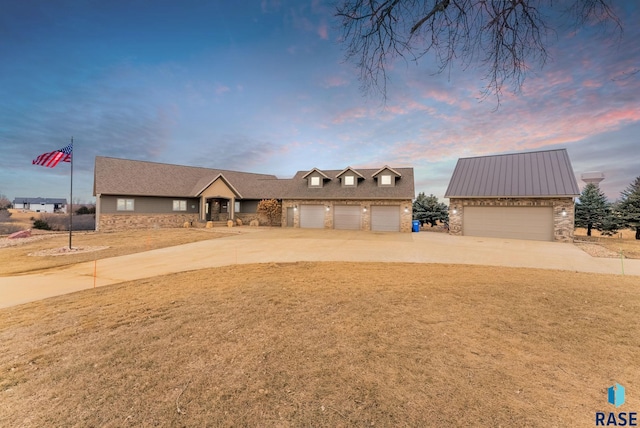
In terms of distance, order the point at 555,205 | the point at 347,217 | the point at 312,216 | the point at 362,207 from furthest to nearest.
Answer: the point at 312,216 < the point at 347,217 < the point at 362,207 < the point at 555,205

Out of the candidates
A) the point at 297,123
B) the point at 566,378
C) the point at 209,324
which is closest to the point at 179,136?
the point at 297,123

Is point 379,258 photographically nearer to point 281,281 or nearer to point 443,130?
point 281,281

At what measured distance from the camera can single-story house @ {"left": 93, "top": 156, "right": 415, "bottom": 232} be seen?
24.1 metres

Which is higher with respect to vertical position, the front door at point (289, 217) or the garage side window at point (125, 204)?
the garage side window at point (125, 204)

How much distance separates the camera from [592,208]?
24.0 metres

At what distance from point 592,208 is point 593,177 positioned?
18.5ft

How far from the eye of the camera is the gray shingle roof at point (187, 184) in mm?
24375

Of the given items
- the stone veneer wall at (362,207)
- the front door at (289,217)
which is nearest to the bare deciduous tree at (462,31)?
the stone veneer wall at (362,207)

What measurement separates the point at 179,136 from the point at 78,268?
2330 centimetres

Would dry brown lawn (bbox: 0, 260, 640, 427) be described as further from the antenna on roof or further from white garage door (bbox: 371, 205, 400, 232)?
the antenna on roof

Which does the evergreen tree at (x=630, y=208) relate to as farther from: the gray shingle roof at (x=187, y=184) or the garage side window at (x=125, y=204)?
the garage side window at (x=125, y=204)

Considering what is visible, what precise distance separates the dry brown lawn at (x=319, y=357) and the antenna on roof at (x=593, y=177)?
97.5 feet

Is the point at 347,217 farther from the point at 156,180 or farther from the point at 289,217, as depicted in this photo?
the point at 156,180

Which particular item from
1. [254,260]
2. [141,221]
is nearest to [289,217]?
[141,221]
